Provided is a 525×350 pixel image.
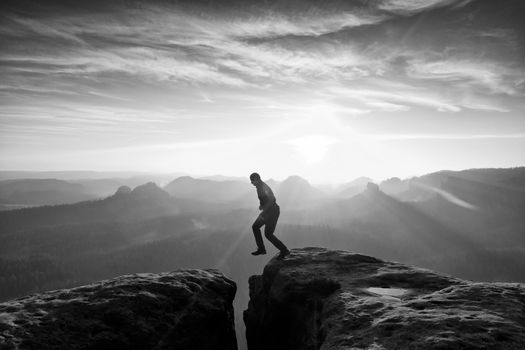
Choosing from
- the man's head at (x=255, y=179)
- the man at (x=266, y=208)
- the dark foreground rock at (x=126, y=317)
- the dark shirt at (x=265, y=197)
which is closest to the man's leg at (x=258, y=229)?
the man at (x=266, y=208)

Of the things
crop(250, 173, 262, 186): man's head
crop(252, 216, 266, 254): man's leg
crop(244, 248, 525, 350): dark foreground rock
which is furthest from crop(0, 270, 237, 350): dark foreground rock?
crop(250, 173, 262, 186): man's head

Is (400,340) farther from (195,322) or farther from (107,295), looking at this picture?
(107,295)

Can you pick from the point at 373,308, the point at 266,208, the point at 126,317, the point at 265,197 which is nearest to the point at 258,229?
the point at 266,208

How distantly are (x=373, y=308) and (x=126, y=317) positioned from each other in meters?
9.28

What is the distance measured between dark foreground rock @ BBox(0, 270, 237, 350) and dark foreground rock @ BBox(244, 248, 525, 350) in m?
3.15

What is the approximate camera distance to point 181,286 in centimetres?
1519

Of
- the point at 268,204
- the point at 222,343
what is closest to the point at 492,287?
the point at 268,204

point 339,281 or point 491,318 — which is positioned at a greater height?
point 491,318

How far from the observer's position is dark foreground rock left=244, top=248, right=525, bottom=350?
8562 mm

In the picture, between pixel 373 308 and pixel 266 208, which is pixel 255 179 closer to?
pixel 266 208

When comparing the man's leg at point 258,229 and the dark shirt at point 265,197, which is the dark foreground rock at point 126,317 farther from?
the dark shirt at point 265,197

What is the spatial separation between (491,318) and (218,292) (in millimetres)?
12175

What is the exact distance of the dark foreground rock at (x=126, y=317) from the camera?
1045 centimetres

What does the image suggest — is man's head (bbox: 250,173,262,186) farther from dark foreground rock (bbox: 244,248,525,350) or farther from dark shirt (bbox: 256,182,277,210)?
dark foreground rock (bbox: 244,248,525,350)
